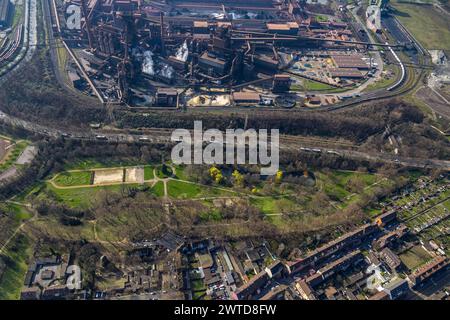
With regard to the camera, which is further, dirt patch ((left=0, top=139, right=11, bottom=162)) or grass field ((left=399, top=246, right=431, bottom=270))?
dirt patch ((left=0, top=139, right=11, bottom=162))

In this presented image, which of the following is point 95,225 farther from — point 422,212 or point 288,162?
point 422,212

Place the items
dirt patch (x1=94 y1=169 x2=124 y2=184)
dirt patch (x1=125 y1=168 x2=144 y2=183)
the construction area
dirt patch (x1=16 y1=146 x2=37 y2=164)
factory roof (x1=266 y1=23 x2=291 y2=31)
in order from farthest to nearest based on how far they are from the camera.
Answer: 1. factory roof (x1=266 y1=23 x2=291 y2=31)
2. the construction area
3. dirt patch (x1=16 y1=146 x2=37 y2=164)
4. dirt patch (x1=125 y1=168 x2=144 y2=183)
5. dirt patch (x1=94 y1=169 x2=124 y2=184)

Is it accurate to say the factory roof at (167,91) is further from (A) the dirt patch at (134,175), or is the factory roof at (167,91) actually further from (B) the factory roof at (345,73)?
(B) the factory roof at (345,73)

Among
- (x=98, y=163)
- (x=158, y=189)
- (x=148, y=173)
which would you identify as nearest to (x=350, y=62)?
(x=148, y=173)

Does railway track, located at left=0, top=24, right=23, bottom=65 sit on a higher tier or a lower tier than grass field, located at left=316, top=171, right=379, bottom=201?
higher

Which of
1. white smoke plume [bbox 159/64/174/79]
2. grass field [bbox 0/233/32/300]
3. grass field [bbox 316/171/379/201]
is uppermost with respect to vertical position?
white smoke plume [bbox 159/64/174/79]

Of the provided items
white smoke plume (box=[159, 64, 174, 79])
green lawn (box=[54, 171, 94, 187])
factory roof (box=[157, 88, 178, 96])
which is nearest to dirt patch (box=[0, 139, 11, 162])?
green lawn (box=[54, 171, 94, 187])

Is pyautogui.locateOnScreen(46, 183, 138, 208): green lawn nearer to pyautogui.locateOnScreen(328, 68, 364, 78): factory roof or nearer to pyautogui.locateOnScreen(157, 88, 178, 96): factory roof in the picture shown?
pyautogui.locateOnScreen(157, 88, 178, 96): factory roof

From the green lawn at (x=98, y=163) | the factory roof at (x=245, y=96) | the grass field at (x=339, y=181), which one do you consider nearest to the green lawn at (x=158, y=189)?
the green lawn at (x=98, y=163)
